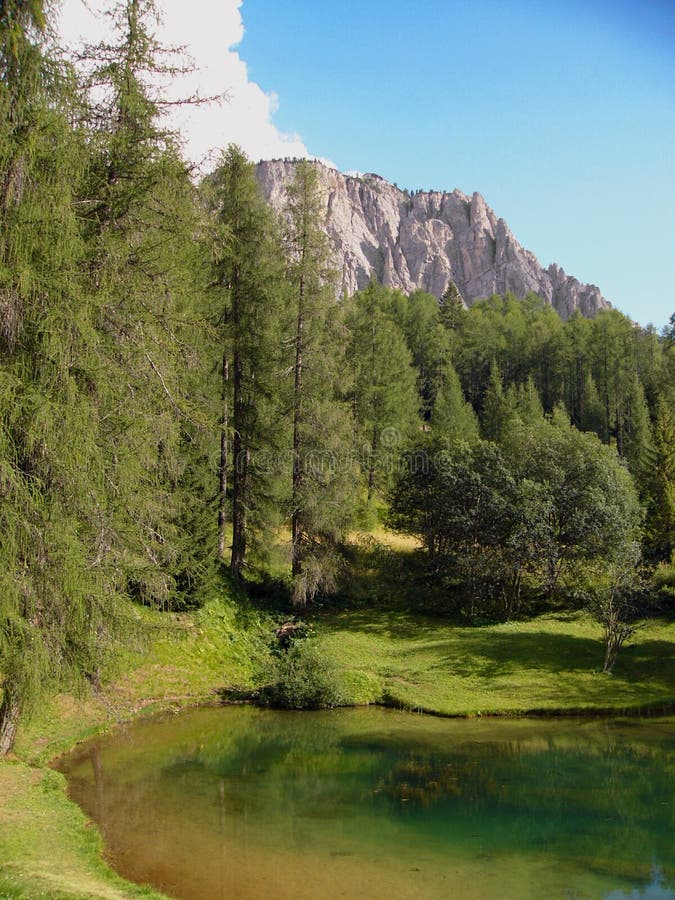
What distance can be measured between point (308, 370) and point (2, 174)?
18343mm

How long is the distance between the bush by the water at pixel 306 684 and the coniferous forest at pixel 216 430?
4171 mm

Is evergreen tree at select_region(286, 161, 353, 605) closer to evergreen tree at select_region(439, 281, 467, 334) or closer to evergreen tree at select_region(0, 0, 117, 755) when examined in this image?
evergreen tree at select_region(0, 0, 117, 755)

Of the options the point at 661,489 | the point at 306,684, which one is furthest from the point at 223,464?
the point at 661,489

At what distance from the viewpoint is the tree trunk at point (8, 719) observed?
1155 centimetres

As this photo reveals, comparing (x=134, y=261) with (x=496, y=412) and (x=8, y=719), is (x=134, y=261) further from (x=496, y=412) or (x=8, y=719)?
(x=496, y=412)

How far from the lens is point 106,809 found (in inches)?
500

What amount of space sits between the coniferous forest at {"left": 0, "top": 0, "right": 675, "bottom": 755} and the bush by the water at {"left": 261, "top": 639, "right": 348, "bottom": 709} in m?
4.17

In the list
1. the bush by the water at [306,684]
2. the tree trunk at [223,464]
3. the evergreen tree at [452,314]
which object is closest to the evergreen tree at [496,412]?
the evergreen tree at [452,314]

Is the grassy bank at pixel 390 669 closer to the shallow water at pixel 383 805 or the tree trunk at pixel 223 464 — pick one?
the shallow water at pixel 383 805

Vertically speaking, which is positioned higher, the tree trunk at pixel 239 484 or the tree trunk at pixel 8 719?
the tree trunk at pixel 239 484

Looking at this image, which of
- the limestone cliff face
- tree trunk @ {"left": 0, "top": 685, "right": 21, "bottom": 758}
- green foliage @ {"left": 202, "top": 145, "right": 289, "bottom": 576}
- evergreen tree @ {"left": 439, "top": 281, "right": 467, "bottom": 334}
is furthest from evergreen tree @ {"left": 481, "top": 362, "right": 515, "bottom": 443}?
the limestone cliff face

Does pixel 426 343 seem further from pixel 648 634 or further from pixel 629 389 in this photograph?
pixel 648 634

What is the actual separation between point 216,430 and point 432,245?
178m

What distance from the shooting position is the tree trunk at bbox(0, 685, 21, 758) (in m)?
11.5
